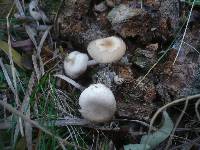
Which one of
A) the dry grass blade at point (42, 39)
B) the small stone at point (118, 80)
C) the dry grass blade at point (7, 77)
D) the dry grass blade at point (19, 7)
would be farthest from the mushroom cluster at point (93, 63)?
the dry grass blade at point (19, 7)

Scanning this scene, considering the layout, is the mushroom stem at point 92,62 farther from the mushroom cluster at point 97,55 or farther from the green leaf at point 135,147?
the green leaf at point 135,147

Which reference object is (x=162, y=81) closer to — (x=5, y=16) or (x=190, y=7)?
(x=190, y=7)

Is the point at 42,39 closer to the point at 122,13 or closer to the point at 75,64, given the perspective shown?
the point at 75,64

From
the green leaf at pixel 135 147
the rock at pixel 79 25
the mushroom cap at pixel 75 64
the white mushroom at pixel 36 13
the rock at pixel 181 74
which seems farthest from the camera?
the white mushroom at pixel 36 13

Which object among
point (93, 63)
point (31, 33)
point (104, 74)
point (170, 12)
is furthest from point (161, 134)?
point (31, 33)

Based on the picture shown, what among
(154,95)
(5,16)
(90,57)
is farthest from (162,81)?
(5,16)

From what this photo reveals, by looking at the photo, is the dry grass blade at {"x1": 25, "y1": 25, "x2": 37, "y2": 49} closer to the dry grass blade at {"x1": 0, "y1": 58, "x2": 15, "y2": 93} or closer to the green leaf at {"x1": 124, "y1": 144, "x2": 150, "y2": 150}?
the dry grass blade at {"x1": 0, "y1": 58, "x2": 15, "y2": 93}

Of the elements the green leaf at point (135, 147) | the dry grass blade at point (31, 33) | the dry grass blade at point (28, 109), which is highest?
the dry grass blade at point (31, 33)
